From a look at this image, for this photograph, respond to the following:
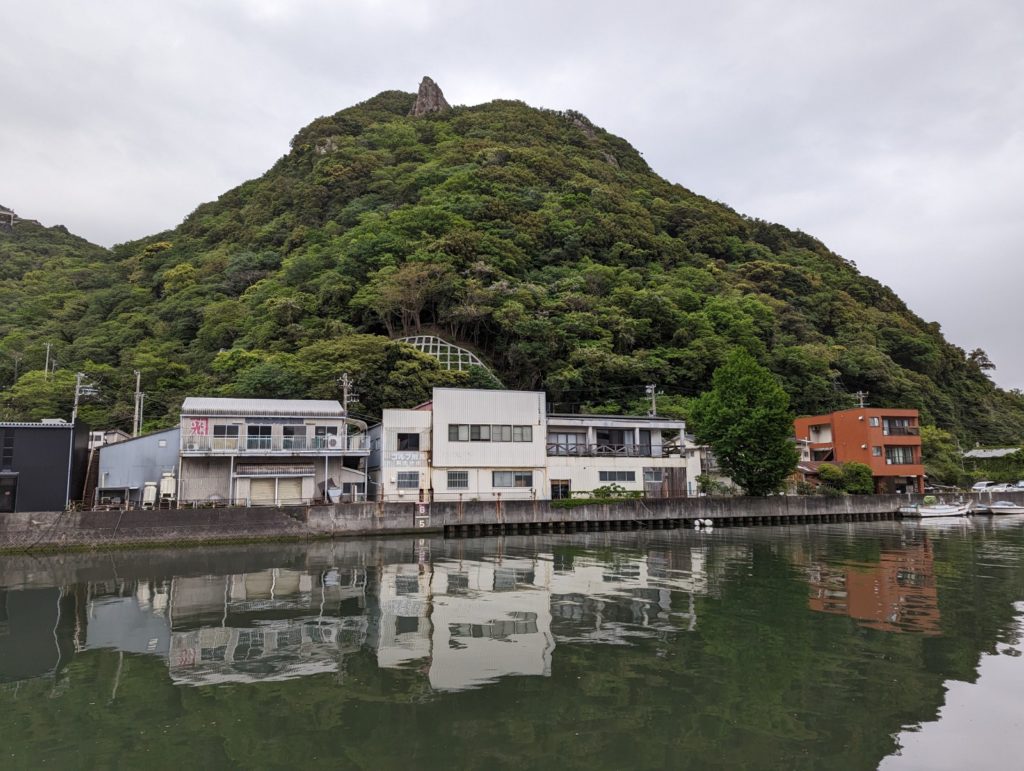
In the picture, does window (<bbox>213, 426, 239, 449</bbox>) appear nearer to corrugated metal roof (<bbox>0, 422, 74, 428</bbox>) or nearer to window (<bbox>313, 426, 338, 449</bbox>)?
window (<bbox>313, 426, 338, 449</bbox>)

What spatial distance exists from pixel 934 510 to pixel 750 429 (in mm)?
16495

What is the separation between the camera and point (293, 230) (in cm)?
8944

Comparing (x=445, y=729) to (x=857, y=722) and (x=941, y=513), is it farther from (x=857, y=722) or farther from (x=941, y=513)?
(x=941, y=513)

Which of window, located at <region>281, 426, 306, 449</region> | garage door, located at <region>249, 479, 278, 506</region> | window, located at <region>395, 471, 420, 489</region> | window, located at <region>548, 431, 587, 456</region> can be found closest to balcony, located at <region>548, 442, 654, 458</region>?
window, located at <region>548, 431, 587, 456</region>

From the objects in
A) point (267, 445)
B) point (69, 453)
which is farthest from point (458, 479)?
point (69, 453)

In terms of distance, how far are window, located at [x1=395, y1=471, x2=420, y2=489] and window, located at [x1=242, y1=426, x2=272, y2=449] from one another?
7512 mm

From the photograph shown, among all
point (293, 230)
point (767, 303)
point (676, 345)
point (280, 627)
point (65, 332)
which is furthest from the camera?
point (293, 230)

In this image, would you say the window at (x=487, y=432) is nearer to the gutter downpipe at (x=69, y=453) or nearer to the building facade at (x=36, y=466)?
the gutter downpipe at (x=69, y=453)

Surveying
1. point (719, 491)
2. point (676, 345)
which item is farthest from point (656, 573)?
point (676, 345)

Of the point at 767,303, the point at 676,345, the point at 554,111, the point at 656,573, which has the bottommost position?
the point at 656,573

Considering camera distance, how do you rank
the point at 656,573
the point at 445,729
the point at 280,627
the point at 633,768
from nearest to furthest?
1. the point at 633,768
2. the point at 445,729
3. the point at 280,627
4. the point at 656,573

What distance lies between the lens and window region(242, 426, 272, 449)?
114 feet

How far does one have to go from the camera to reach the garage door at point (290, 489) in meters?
35.0

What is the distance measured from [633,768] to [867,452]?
5521cm
